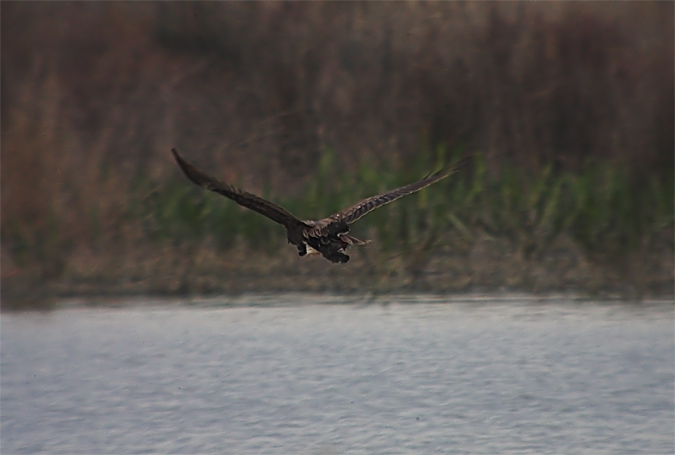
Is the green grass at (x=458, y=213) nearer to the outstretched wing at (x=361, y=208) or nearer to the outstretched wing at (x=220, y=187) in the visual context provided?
the outstretched wing at (x=361, y=208)

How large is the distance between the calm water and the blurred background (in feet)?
1.99

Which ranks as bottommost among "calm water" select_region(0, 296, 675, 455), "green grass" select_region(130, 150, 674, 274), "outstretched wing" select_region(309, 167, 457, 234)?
"calm water" select_region(0, 296, 675, 455)

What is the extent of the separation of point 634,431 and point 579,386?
89 centimetres

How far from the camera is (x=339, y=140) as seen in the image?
10703 millimetres

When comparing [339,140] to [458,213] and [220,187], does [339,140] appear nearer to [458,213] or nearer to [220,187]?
[458,213]

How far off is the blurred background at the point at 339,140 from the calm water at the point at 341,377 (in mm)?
608

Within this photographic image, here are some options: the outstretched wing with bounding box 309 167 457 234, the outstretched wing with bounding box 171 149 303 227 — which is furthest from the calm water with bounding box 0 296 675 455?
the outstretched wing with bounding box 171 149 303 227

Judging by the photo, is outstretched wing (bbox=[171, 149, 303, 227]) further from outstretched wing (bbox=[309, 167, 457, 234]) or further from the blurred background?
the blurred background

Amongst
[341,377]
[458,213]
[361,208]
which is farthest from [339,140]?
[361,208]

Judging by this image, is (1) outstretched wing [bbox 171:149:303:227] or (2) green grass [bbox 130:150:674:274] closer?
(1) outstretched wing [bbox 171:149:303:227]

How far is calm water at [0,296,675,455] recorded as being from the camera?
6.47 meters

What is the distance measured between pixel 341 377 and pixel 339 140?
3635mm

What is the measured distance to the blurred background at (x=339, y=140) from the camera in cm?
954

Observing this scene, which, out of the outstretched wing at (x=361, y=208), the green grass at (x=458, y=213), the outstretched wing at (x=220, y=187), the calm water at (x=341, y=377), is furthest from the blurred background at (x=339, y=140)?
the outstretched wing at (x=220, y=187)
